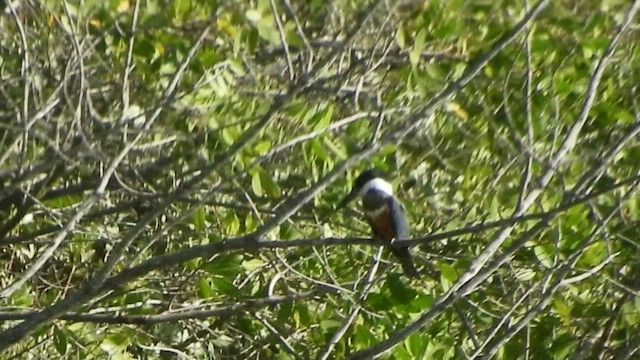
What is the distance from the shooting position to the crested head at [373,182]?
380cm

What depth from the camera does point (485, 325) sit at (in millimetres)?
4262

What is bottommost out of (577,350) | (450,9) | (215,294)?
(577,350)

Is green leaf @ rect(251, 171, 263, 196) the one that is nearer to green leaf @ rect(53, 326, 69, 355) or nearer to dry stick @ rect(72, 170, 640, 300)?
dry stick @ rect(72, 170, 640, 300)

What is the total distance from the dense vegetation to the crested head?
7 centimetres

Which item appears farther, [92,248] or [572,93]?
[92,248]

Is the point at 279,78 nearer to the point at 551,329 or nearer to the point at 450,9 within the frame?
the point at 450,9

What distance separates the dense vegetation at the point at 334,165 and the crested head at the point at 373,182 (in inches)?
2.9

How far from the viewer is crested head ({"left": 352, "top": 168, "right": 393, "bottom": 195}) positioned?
12.5 feet

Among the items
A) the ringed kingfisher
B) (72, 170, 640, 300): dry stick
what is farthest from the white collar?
(72, 170, 640, 300): dry stick

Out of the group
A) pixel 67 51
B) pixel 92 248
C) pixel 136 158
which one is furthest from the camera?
pixel 92 248

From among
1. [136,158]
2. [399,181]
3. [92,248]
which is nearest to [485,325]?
[399,181]

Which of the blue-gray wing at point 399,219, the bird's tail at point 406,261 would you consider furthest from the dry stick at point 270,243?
the blue-gray wing at point 399,219

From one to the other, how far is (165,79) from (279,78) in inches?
15.7

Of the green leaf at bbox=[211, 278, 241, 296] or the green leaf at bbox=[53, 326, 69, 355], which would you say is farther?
the green leaf at bbox=[53, 326, 69, 355]
